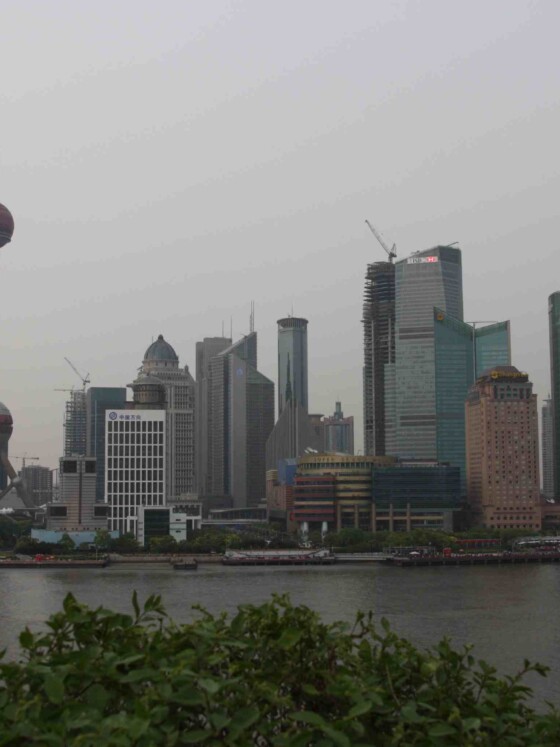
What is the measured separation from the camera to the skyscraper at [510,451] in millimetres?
166750

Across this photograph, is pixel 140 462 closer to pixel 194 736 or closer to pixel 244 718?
pixel 244 718

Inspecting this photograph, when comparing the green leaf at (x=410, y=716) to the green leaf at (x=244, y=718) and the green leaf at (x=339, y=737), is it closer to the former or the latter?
the green leaf at (x=339, y=737)

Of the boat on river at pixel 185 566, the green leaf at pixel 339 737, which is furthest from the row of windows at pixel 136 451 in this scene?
the green leaf at pixel 339 737

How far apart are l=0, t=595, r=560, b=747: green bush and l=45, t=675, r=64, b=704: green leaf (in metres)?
0.01

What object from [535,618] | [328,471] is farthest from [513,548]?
[535,618]

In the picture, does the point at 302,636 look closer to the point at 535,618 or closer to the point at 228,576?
the point at 535,618

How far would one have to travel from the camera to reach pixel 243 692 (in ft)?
36.6

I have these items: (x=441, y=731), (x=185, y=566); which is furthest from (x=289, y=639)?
(x=185, y=566)

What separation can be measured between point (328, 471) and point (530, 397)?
37.2 metres

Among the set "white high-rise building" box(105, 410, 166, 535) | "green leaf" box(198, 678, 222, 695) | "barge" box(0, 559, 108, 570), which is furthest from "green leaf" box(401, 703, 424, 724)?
"white high-rise building" box(105, 410, 166, 535)

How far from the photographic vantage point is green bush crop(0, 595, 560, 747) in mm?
10375

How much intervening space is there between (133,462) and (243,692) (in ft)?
485

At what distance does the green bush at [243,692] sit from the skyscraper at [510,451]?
15754 cm

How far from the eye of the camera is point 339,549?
141250mm
